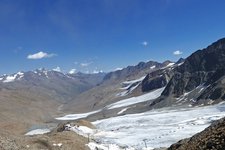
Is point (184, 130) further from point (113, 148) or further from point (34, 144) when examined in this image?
point (34, 144)

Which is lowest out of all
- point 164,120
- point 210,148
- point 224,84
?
point 210,148

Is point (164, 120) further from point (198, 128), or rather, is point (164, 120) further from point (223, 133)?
point (223, 133)

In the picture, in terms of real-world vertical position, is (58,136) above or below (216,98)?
below

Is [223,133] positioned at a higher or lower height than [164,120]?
lower

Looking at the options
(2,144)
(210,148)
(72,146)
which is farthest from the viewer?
(72,146)

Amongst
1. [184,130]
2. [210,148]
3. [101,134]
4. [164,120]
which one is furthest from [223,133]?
[164,120]

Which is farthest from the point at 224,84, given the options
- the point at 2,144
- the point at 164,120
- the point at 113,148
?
the point at 2,144

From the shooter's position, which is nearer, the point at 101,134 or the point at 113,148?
the point at 113,148

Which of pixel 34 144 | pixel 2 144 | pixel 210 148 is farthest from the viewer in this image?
pixel 34 144

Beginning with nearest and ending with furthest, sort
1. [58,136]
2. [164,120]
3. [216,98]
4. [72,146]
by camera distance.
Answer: [72,146], [58,136], [164,120], [216,98]
